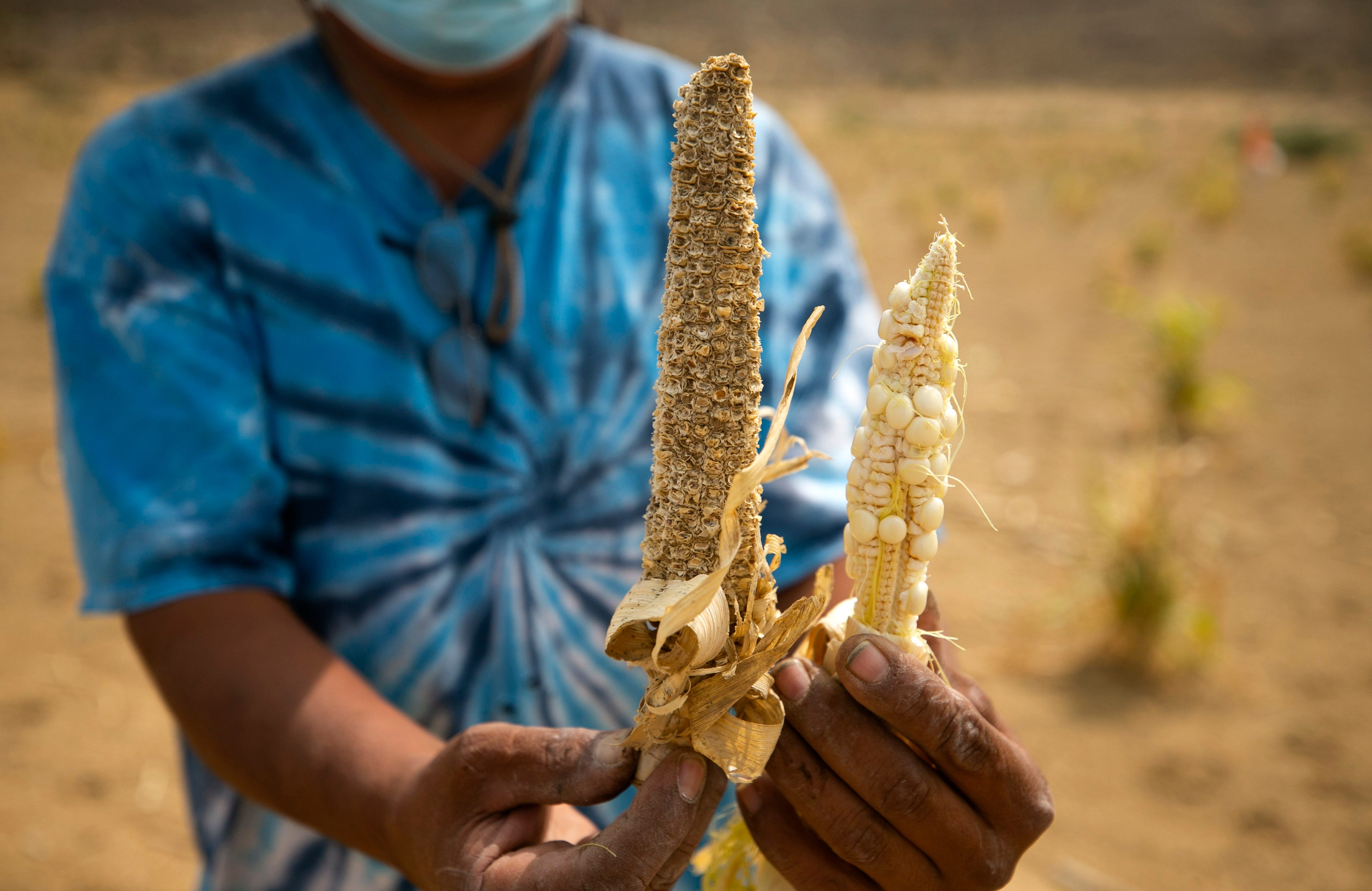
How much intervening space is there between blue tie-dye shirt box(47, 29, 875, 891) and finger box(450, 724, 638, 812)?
69cm

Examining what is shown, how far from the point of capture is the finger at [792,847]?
1.42 metres

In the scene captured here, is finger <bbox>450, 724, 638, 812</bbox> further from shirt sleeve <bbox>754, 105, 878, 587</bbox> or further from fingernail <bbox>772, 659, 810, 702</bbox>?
shirt sleeve <bbox>754, 105, 878, 587</bbox>

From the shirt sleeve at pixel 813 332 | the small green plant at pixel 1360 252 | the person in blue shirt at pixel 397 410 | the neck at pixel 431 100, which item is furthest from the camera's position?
the small green plant at pixel 1360 252

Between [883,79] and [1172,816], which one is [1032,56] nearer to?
[883,79]

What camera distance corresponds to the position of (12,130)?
23.6 m

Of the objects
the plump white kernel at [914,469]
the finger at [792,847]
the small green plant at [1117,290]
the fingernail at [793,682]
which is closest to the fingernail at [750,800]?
the finger at [792,847]

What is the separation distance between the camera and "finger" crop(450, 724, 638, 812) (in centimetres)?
134

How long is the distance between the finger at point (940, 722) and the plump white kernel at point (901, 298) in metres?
0.49

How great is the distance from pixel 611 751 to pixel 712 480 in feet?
1.49

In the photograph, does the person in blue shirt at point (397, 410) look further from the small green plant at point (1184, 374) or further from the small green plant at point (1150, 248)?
the small green plant at point (1150, 248)

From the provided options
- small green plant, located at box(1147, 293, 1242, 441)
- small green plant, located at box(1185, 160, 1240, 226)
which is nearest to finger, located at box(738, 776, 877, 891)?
small green plant, located at box(1147, 293, 1242, 441)

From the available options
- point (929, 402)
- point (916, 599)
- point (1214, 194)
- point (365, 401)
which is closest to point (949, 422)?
point (929, 402)

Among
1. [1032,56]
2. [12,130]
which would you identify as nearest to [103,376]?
[12,130]

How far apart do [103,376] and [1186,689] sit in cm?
636
